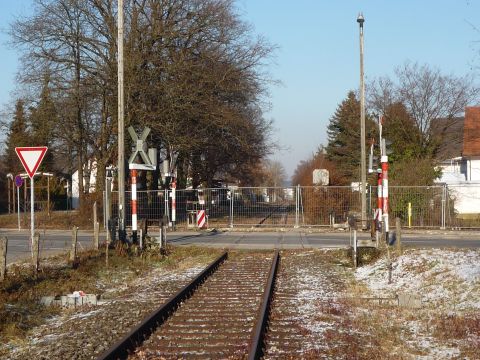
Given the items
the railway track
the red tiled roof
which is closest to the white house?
the red tiled roof

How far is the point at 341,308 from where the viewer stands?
10250 millimetres

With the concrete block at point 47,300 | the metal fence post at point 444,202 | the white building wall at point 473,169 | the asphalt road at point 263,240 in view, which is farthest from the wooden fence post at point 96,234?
the white building wall at point 473,169

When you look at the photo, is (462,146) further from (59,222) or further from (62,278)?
(62,278)

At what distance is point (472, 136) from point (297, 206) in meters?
25.4

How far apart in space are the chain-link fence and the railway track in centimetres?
1777

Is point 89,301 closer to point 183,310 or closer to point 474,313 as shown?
point 183,310

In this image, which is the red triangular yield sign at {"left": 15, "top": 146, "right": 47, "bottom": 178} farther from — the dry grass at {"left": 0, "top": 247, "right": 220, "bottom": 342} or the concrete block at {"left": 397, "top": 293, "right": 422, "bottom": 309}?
the concrete block at {"left": 397, "top": 293, "right": 422, "bottom": 309}

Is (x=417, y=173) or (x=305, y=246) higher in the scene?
(x=417, y=173)

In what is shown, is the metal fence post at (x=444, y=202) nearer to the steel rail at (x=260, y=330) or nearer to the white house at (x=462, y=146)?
the white house at (x=462, y=146)

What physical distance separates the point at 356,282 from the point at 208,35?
26.3m

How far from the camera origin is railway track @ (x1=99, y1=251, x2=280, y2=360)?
7.41m

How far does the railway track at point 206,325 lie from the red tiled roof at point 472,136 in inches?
1605

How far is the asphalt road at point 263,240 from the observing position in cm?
2170

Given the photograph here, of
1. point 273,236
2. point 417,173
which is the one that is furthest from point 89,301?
point 417,173
